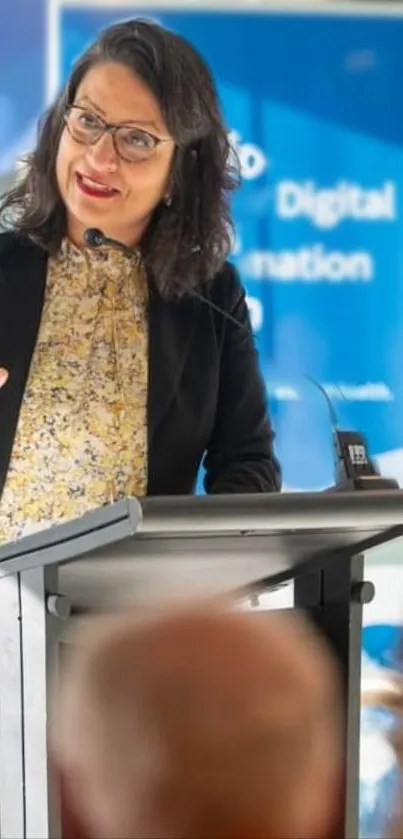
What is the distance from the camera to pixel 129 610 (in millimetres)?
Answer: 975

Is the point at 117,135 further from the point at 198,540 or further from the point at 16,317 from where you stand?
the point at 198,540

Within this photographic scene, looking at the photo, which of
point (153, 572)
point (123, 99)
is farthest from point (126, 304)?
point (153, 572)

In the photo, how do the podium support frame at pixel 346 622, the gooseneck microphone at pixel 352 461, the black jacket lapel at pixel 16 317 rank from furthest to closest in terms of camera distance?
the black jacket lapel at pixel 16 317 → the gooseneck microphone at pixel 352 461 → the podium support frame at pixel 346 622

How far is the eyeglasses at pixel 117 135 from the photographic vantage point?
6.91 ft

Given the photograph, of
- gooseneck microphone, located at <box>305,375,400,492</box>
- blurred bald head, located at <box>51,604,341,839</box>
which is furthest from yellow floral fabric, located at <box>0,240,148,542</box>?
blurred bald head, located at <box>51,604,341,839</box>

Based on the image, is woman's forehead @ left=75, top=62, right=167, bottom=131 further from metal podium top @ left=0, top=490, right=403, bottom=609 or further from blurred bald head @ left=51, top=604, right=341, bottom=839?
blurred bald head @ left=51, top=604, right=341, bottom=839

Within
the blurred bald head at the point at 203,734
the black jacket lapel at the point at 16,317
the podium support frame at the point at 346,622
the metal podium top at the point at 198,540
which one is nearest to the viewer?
the blurred bald head at the point at 203,734

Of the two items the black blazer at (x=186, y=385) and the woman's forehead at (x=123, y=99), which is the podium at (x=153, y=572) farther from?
the woman's forehead at (x=123, y=99)

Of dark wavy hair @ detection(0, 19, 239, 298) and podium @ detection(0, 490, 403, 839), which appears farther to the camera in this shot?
dark wavy hair @ detection(0, 19, 239, 298)

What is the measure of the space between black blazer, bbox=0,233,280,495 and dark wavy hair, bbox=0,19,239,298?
0.18 feet

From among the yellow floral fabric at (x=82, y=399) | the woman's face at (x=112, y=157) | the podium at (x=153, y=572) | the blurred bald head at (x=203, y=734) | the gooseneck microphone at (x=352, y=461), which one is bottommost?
the blurred bald head at (x=203, y=734)

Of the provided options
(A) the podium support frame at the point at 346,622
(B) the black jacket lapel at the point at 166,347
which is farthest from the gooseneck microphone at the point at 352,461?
(B) the black jacket lapel at the point at 166,347

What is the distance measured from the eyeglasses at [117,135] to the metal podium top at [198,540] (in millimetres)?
1092

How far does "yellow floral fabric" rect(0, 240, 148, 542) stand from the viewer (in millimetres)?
1901
